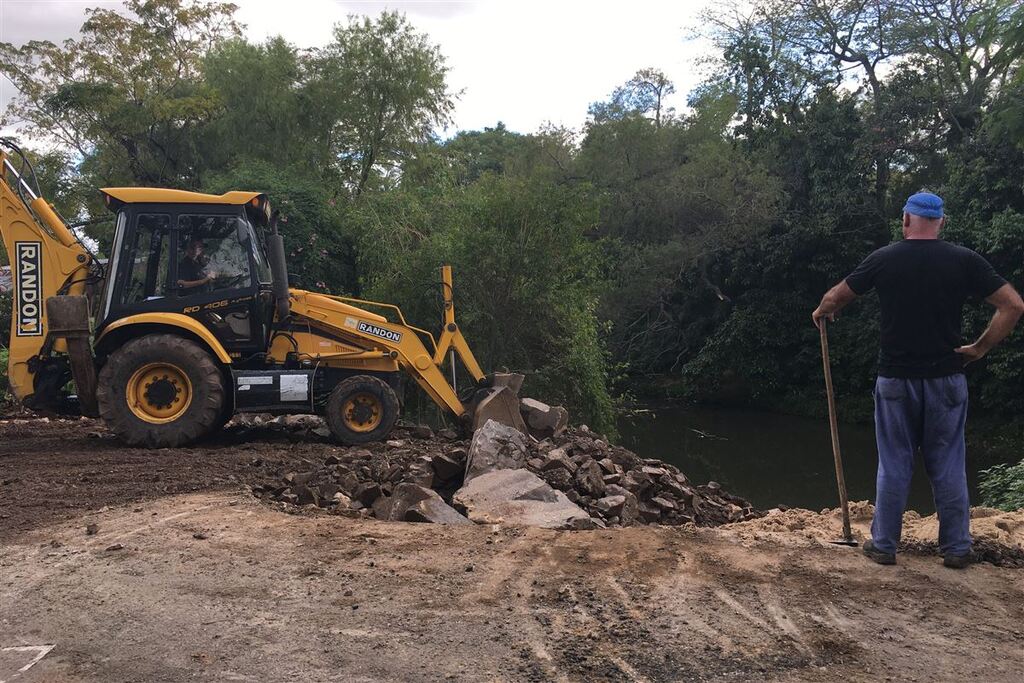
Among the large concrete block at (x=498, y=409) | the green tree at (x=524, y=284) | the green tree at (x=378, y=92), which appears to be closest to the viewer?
the large concrete block at (x=498, y=409)

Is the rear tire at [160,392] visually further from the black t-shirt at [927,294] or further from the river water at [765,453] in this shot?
the river water at [765,453]

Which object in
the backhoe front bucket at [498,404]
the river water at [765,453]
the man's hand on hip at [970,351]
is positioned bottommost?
the river water at [765,453]

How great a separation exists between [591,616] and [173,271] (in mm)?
6915

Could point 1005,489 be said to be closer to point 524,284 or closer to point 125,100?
point 524,284

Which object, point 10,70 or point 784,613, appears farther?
point 10,70

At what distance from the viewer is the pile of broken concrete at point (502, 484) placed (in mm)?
7168

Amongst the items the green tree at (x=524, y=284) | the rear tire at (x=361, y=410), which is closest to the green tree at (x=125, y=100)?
the green tree at (x=524, y=284)

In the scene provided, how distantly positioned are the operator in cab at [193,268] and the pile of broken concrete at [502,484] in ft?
7.64

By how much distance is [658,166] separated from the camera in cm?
3266

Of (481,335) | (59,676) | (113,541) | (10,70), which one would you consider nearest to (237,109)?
(10,70)

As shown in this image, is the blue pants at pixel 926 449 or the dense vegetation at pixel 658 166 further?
the dense vegetation at pixel 658 166

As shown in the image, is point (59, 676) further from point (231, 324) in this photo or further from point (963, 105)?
point (963, 105)

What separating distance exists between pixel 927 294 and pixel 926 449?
0.85m

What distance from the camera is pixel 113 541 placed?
591 centimetres
